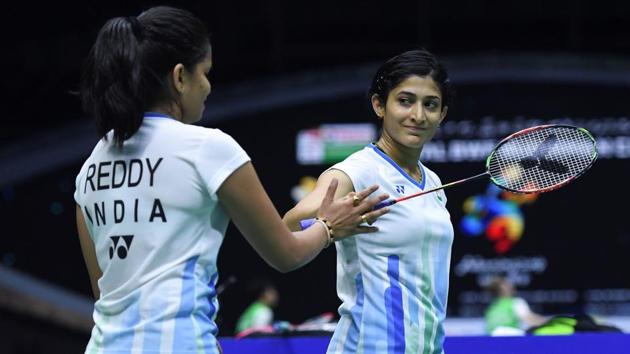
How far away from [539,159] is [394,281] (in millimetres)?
676

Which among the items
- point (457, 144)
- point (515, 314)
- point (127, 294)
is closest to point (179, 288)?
point (127, 294)

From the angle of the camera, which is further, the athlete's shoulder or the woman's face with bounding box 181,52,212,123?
the athlete's shoulder

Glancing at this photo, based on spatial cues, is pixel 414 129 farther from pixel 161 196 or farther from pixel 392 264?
pixel 161 196

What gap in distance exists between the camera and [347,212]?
7.93 ft

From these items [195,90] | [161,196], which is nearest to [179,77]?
[195,90]

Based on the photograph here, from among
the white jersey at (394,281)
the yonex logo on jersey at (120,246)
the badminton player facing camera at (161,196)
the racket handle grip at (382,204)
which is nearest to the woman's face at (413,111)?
the white jersey at (394,281)

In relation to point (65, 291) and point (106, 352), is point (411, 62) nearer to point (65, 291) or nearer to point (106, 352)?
point (106, 352)

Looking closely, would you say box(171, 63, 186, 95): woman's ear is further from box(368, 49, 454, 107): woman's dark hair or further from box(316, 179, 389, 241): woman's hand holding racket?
box(368, 49, 454, 107): woman's dark hair

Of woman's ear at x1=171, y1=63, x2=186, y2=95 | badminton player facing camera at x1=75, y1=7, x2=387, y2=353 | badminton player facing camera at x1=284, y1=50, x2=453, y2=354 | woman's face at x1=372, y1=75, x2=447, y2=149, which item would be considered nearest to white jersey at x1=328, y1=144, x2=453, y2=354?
badminton player facing camera at x1=284, y1=50, x2=453, y2=354

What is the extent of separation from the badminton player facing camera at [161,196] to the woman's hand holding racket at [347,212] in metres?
0.22

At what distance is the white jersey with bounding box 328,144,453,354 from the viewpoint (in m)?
2.77

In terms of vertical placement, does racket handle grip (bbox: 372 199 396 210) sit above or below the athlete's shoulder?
below

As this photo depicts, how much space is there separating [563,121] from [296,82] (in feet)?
7.67

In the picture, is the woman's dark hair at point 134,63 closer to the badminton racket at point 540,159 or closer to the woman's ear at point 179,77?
the woman's ear at point 179,77
